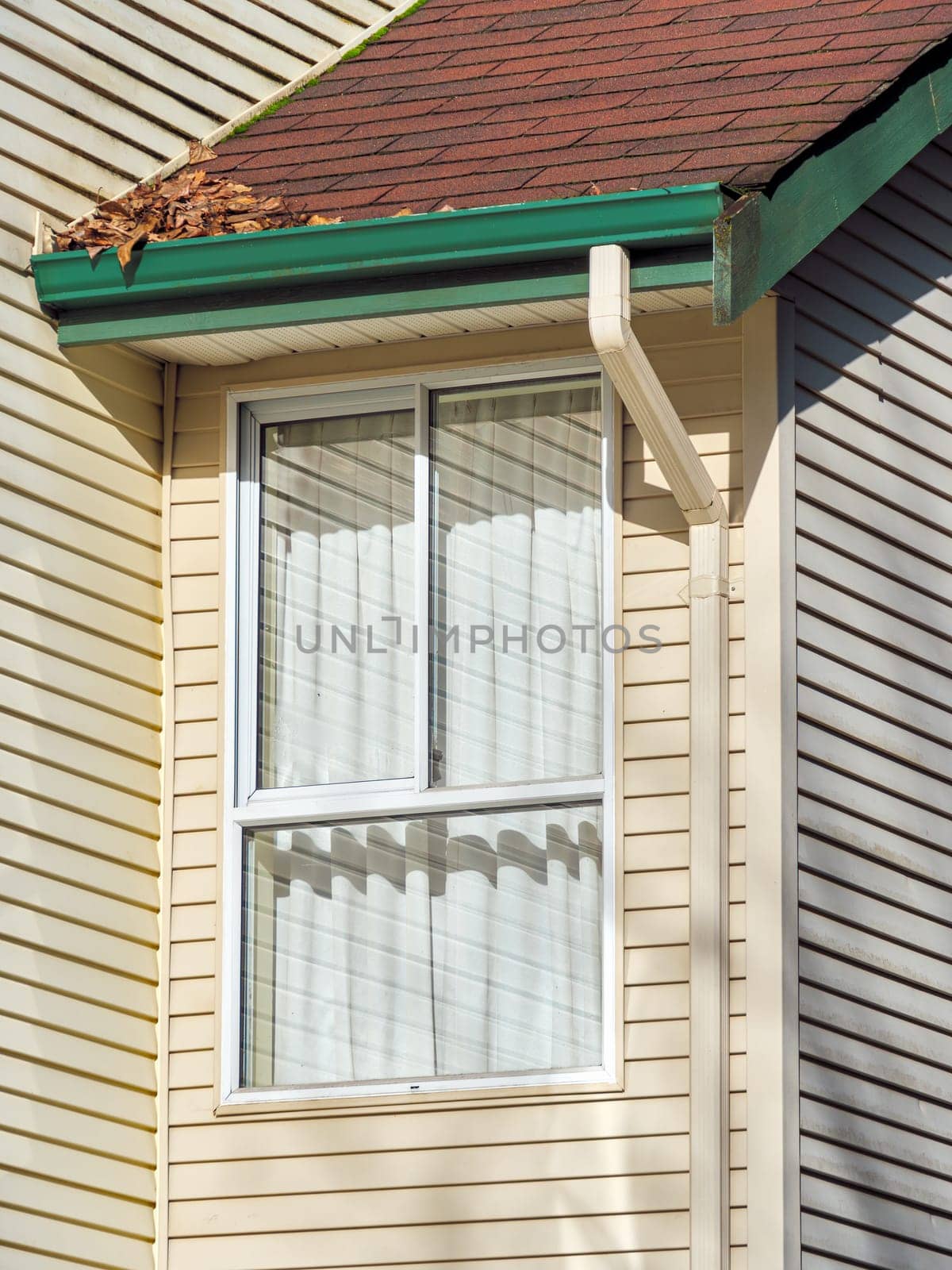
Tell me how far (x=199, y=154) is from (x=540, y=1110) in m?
3.34

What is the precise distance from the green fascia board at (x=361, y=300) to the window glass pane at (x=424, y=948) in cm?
151

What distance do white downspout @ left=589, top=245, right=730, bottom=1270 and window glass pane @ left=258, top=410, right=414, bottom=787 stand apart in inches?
38.6

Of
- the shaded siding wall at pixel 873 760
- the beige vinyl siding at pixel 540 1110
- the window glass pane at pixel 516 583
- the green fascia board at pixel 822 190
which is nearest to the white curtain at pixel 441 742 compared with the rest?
the window glass pane at pixel 516 583

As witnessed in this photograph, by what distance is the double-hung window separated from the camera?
5953 millimetres

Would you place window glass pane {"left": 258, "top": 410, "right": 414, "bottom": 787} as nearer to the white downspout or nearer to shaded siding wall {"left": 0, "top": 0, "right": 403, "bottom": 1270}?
shaded siding wall {"left": 0, "top": 0, "right": 403, "bottom": 1270}

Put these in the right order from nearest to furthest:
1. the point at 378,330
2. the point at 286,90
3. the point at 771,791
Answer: the point at 771,791 → the point at 378,330 → the point at 286,90

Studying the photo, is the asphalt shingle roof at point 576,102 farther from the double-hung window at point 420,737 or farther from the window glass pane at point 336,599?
the window glass pane at point 336,599

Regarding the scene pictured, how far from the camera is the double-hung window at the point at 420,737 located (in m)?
5.95

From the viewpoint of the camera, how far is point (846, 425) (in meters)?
6.18

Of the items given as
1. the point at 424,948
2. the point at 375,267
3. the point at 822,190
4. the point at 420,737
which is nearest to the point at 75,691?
the point at 420,737

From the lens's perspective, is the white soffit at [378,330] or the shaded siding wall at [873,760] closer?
the shaded siding wall at [873,760]

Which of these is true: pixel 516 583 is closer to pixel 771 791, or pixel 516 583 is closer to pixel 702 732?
pixel 702 732

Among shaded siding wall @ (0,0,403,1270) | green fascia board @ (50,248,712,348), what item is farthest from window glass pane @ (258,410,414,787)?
green fascia board @ (50,248,712,348)

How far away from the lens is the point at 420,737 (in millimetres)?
6141
